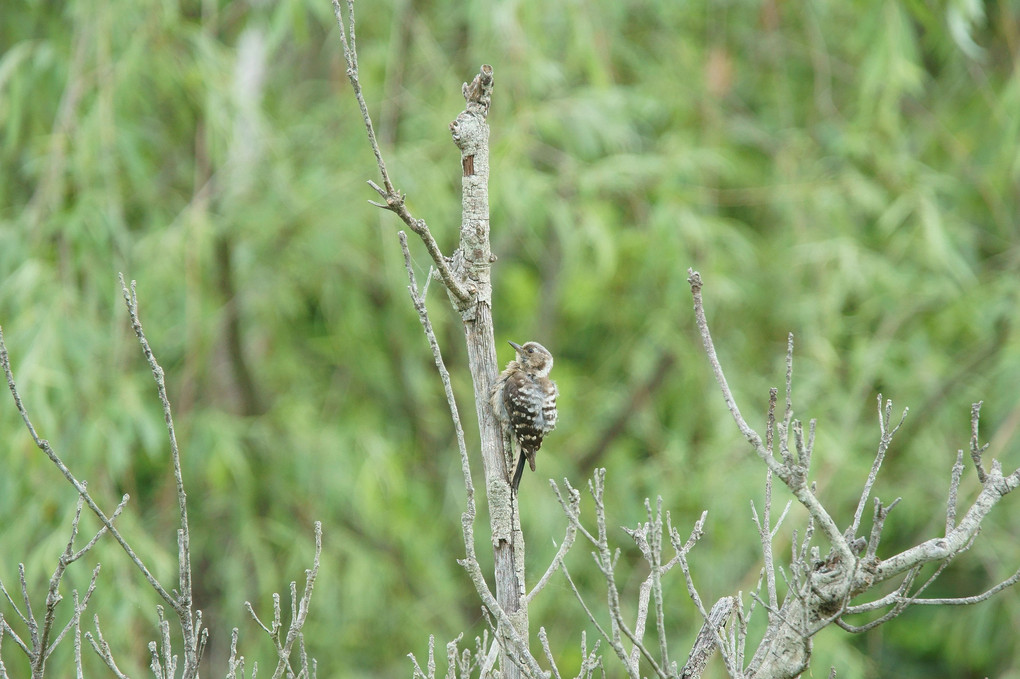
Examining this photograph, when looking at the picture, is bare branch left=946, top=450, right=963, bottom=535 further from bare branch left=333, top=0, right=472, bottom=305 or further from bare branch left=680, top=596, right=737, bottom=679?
bare branch left=333, top=0, right=472, bottom=305

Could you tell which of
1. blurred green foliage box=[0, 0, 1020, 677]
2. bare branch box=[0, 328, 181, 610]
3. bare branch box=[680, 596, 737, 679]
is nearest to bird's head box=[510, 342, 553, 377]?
blurred green foliage box=[0, 0, 1020, 677]

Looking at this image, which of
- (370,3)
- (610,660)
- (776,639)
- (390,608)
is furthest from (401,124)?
(776,639)

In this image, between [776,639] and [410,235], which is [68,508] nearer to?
[410,235]

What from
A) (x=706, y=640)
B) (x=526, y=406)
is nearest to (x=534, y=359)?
(x=526, y=406)

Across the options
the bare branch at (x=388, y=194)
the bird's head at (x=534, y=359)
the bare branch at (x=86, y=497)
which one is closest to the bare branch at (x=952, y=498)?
the bare branch at (x=388, y=194)

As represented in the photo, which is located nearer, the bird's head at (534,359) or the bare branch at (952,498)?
the bare branch at (952,498)

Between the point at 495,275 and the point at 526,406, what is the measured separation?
2.50m

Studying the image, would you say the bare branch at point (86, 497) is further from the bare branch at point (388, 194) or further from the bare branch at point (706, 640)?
the bare branch at point (706, 640)

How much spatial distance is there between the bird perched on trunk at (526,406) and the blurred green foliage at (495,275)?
1207mm

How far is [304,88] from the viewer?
18.0ft

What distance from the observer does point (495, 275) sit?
17.7 feet

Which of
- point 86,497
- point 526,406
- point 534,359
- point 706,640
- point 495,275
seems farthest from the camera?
point 495,275

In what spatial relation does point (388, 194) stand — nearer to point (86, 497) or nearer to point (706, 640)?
point (86, 497)

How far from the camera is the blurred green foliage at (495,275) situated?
13.0 feet
